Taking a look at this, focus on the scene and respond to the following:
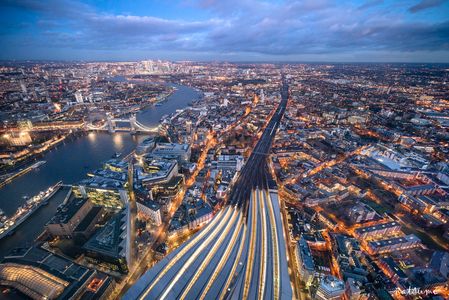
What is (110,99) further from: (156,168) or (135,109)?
(156,168)

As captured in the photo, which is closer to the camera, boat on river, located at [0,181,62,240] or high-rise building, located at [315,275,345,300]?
high-rise building, located at [315,275,345,300]

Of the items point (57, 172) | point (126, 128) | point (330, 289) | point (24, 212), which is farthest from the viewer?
point (126, 128)

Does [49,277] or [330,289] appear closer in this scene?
[330,289]

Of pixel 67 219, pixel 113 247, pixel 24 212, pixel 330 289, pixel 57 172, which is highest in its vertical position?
pixel 67 219

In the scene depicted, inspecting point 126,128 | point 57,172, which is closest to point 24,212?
point 57,172

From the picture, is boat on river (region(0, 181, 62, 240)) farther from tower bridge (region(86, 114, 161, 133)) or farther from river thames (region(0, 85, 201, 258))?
tower bridge (region(86, 114, 161, 133))

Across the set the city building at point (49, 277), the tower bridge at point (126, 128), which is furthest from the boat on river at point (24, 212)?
the tower bridge at point (126, 128)

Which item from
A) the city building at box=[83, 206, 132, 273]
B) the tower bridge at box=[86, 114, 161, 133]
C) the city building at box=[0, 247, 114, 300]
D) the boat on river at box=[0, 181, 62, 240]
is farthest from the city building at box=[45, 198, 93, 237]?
the tower bridge at box=[86, 114, 161, 133]

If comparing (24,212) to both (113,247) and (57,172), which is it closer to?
(57,172)

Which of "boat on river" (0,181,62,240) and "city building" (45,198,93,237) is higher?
"city building" (45,198,93,237)

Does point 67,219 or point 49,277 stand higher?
point 67,219
